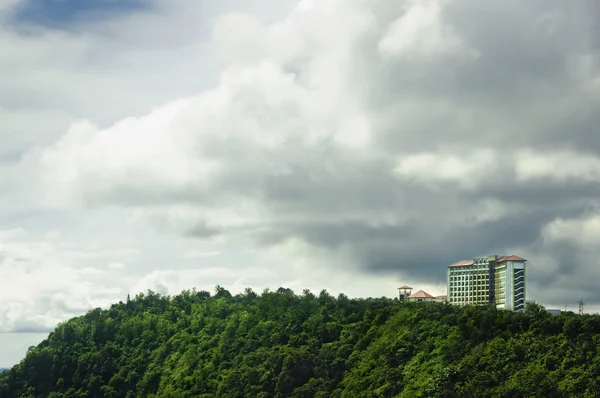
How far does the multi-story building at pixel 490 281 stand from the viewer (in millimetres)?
87562

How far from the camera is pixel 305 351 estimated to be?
67.5m

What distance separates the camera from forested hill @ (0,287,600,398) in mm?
53375

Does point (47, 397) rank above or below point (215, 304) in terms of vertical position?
below

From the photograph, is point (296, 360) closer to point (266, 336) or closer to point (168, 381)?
point (266, 336)

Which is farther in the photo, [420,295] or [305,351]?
[420,295]

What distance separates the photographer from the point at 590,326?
176ft

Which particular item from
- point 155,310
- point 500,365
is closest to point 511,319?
point 500,365

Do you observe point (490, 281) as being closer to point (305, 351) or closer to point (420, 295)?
point (420, 295)

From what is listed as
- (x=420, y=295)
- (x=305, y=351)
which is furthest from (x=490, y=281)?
(x=305, y=351)

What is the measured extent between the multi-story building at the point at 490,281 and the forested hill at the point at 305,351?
20848 millimetres

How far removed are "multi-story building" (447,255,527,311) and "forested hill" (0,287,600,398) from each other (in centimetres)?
2085

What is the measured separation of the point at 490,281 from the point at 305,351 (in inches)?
1344

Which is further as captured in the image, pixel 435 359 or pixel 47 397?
pixel 47 397

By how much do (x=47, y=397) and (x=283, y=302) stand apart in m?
29.0
